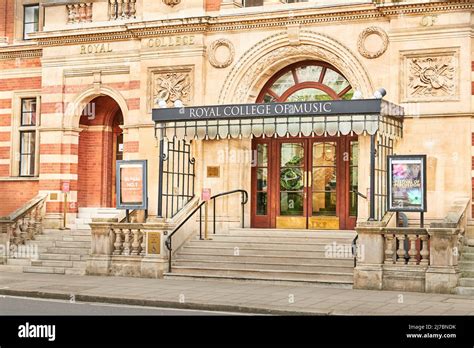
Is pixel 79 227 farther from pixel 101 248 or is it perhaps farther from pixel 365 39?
pixel 365 39

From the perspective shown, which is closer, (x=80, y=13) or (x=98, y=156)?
(x=80, y=13)

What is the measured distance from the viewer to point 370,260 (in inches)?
650

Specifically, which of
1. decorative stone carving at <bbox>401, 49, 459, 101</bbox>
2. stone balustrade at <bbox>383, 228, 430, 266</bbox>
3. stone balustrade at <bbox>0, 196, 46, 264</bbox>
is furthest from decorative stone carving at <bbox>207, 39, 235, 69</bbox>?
stone balustrade at <bbox>383, 228, 430, 266</bbox>

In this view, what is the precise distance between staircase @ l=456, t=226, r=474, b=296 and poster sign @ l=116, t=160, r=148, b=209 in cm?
760

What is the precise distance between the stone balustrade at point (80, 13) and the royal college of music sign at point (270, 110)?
5.63m

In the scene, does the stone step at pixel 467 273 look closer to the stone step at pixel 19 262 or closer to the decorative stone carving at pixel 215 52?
the decorative stone carving at pixel 215 52

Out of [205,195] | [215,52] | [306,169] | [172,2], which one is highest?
[172,2]

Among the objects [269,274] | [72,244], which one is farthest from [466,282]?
[72,244]

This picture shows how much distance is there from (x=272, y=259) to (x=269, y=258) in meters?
0.09

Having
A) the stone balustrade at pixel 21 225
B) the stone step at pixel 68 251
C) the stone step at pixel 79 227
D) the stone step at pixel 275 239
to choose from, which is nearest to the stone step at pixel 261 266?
the stone step at pixel 275 239

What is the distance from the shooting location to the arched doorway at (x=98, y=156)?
24.1 meters

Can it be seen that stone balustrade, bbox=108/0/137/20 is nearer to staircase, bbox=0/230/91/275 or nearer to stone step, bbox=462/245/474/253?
staircase, bbox=0/230/91/275
